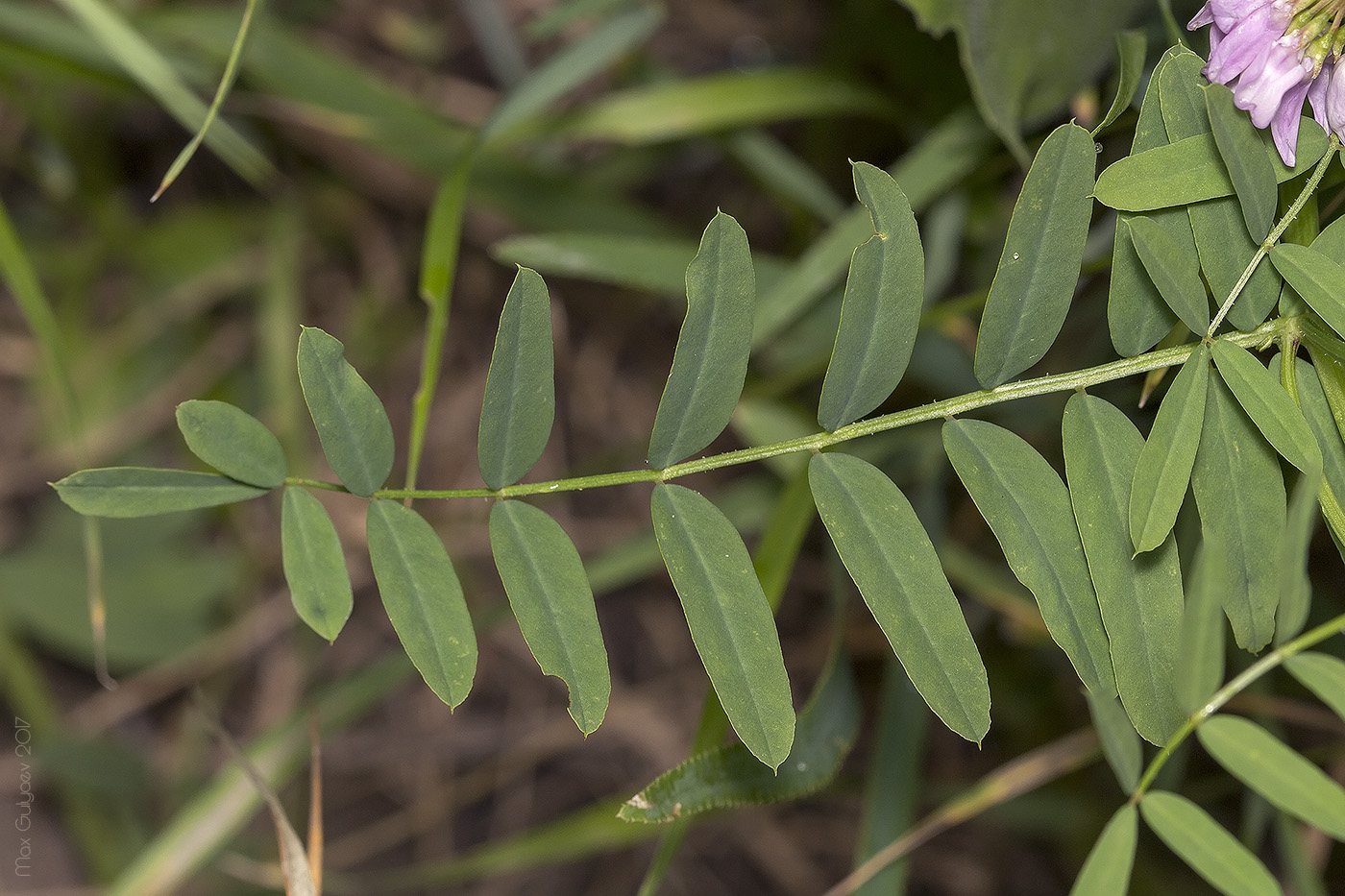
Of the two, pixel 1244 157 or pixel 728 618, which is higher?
pixel 1244 157

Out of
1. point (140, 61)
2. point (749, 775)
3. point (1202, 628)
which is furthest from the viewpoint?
point (140, 61)

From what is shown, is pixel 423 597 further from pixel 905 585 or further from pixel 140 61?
pixel 140 61

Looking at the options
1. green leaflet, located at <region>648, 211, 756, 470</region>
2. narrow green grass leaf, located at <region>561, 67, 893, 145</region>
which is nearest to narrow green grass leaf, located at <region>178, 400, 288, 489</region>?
green leaflet, located at <region>648, 211, 756, 470</region>

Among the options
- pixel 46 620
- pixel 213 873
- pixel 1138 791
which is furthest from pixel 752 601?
pixel 46 620

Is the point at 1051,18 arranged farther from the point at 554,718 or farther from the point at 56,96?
the point at 56,96

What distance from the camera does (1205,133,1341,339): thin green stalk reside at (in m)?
0.56

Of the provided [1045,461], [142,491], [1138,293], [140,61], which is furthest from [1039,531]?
Result: [140,61]

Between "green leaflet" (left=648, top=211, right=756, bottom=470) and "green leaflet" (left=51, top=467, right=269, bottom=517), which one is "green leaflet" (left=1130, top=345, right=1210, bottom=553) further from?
"green leaflet" (left=51, top=467, right=269, bottom=517)

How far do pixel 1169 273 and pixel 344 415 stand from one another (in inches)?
19.1

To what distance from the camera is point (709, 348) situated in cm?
60

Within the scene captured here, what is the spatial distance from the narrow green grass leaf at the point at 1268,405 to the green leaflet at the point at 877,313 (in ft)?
0.58

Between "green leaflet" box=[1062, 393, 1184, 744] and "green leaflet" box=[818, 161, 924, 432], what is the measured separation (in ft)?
0.36

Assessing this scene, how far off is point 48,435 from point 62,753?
1.61 feet

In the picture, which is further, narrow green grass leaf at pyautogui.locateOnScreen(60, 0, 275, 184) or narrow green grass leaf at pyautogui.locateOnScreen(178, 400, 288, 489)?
narrow green grass leaf at pyautogui.locateOnScreen(60, 0, 275, 184)
